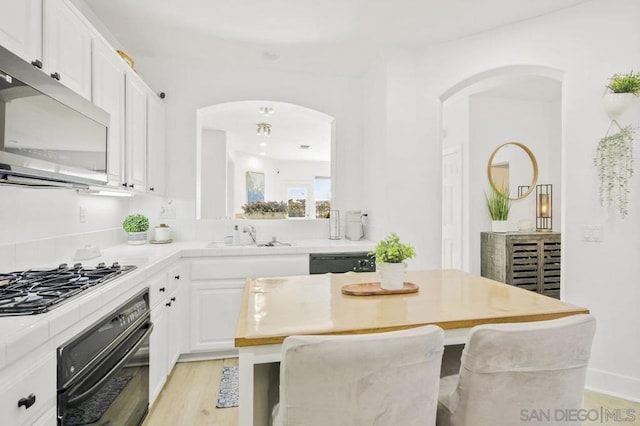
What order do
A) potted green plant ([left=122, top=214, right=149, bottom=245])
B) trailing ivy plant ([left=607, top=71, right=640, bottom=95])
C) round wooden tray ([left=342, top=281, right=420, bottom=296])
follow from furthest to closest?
potted green plant ([left=122, top=214, right=149, bottom=245]) → trailing ivy plant ([left=607, top=71, right=640, bottom=95]) → round wooden tray ([left=342, top=281, right=420, bottom=296])

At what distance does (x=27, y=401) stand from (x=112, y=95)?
78.6 inches

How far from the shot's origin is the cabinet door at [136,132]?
2586mm

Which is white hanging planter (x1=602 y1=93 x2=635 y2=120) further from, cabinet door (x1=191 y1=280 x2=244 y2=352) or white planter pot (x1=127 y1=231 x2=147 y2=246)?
white planter pot (x1=127 y1=231 x2=147 y2=246)

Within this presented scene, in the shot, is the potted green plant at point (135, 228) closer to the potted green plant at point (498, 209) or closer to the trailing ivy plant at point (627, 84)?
the trailing ivy plant at point (627, 84)

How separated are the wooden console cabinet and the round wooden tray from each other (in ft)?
9.24

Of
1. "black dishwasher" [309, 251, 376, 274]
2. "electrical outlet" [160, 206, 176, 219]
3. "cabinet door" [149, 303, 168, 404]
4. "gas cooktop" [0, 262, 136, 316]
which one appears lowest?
"cabinet door" [149, 303, 168, 404]

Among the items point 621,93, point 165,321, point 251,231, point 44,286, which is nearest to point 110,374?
point 44,286

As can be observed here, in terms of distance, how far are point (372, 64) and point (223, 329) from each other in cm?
292

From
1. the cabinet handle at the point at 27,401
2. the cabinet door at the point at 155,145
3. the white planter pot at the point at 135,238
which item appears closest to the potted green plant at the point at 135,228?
the white planter pot at the point at 135,238

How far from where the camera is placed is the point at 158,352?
224cm

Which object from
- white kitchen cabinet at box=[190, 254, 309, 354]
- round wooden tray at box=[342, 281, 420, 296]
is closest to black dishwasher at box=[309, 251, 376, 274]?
white kitchen cabinet at box=[190, 254, 309, 354]

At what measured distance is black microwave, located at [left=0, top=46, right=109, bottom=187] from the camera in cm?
125

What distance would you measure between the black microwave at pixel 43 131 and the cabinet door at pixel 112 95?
11.5 inches

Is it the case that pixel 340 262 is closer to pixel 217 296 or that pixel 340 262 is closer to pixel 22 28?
pixel 217 296
